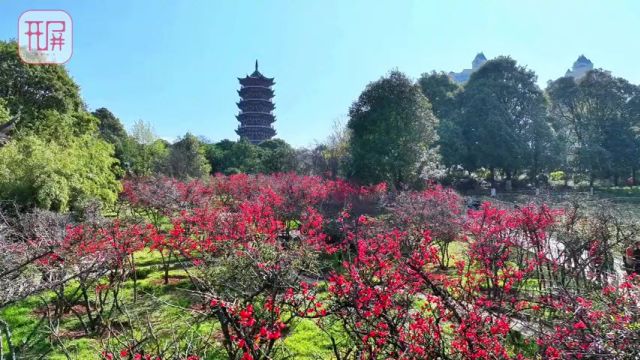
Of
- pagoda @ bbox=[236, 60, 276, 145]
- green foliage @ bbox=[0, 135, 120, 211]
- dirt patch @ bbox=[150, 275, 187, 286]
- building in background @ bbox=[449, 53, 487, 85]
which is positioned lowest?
dirt patch @ bbox=[150, 275, 187, 286]

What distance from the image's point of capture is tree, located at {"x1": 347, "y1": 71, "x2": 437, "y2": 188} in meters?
18.8

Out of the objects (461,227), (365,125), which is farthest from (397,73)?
(461,227)

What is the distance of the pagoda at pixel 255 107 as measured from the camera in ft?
193

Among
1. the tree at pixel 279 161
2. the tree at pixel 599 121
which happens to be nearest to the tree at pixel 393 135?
the tree at pixel 279 161

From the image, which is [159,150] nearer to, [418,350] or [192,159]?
[192,159]

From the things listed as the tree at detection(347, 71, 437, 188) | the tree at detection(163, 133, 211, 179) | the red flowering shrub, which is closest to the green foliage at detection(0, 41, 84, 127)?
the red flowering shrub

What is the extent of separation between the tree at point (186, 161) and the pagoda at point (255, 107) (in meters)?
29.0

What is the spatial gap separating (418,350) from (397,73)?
17747 mm

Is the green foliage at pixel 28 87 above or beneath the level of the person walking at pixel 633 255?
above

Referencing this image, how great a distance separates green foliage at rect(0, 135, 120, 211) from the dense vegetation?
59mm

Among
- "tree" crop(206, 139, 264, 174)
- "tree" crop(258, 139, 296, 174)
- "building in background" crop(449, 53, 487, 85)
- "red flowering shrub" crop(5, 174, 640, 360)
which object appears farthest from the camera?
"building in background" crop(449, 53, 487, 85)

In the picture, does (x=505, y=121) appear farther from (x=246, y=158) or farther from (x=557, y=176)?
(x=246, y=158)

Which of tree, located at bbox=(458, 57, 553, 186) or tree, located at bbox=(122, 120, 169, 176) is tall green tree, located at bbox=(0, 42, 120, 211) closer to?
tree, located at bbox=(122, 120, 169, 176)

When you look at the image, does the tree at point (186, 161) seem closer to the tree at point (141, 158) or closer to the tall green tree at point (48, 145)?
the tree at point (141, 158)
